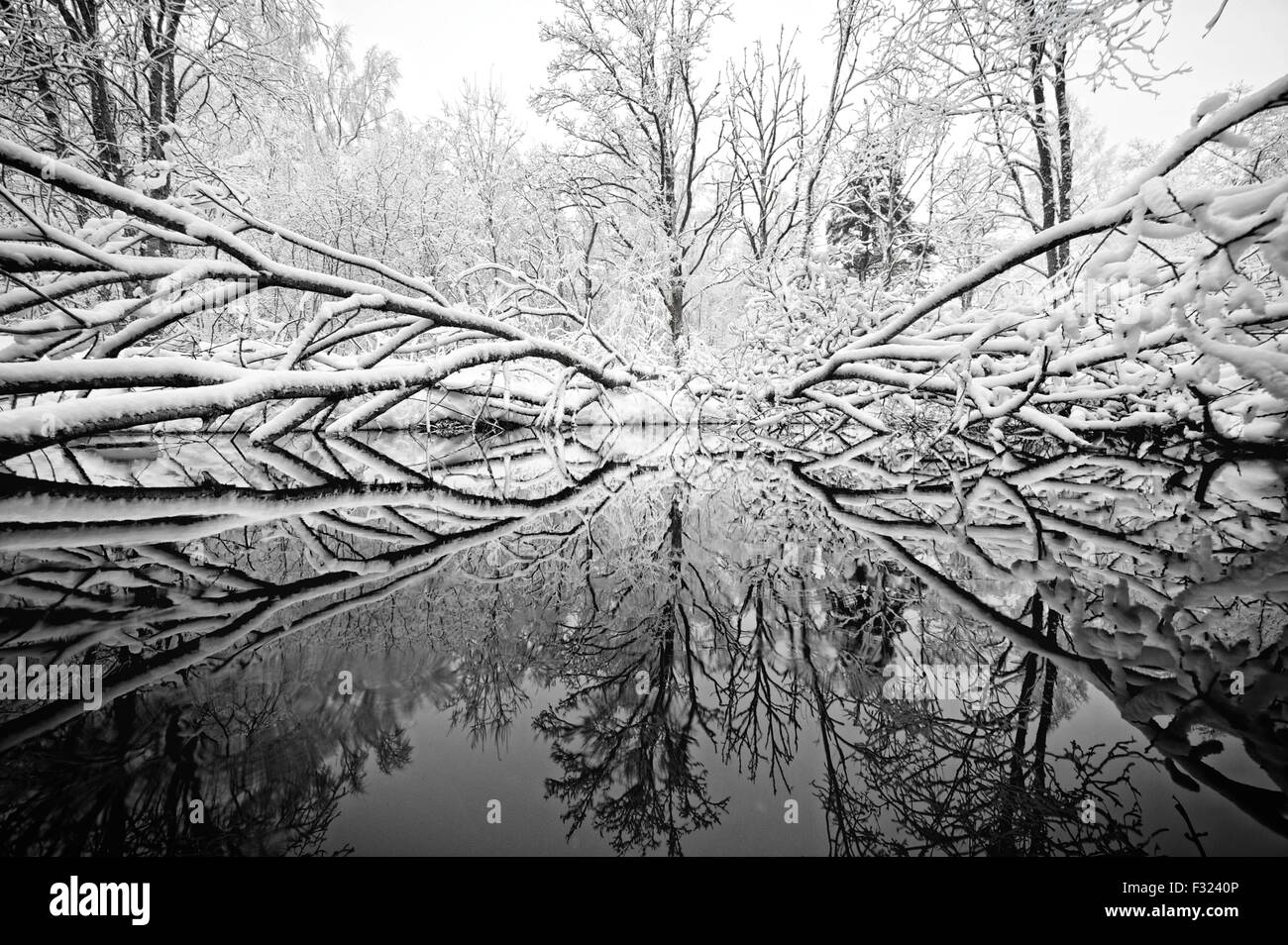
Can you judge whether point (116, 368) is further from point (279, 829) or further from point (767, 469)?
point (767, 469)

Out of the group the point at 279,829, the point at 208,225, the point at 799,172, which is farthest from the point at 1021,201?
the point at 279,829

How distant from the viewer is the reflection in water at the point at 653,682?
0.56 m

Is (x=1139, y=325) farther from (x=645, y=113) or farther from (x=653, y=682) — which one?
(x=645, y=113)

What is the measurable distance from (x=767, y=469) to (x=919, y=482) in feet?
2.93


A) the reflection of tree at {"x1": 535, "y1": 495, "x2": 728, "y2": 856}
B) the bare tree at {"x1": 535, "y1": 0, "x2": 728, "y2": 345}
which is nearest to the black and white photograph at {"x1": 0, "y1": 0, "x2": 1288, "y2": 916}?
the reflection of tree at {"x1": 535, "y1": 495, "x2": 728, "y2": 856}

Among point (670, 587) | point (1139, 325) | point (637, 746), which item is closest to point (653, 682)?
point (637, 746)

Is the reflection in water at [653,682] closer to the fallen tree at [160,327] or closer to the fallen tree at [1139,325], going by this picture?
the fallen tree at [160,327]

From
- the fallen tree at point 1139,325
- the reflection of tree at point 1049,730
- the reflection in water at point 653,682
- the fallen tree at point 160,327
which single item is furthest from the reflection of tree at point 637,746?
the fallen tree at point 160,327

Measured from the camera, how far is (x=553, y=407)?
16.8ft

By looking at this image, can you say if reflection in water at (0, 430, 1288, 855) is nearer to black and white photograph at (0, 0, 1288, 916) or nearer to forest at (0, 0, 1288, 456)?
black and white photograph at (0, 0, 1288, 916)

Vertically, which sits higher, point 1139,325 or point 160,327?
point 160,327

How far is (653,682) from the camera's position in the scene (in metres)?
0.84

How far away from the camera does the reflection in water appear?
557 mm
